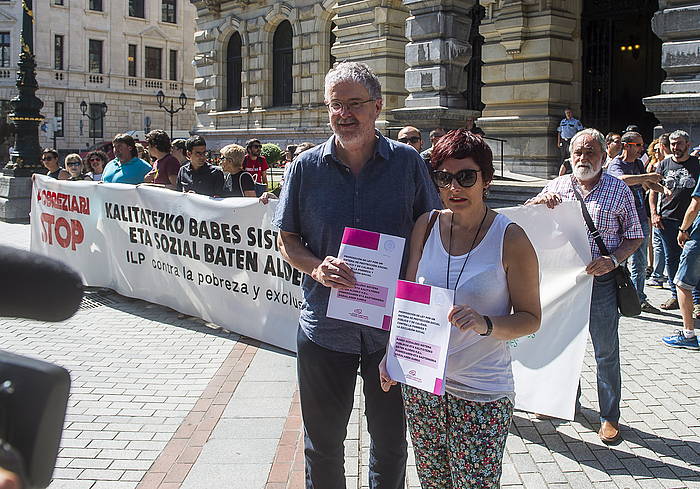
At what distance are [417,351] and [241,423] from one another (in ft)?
8.22

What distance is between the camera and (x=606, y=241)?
468 centimetres

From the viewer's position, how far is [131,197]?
8391mm

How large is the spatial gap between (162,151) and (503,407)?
271 inches

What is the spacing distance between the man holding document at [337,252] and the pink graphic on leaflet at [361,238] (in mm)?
70

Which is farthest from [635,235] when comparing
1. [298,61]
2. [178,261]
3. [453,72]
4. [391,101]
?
[298,61]

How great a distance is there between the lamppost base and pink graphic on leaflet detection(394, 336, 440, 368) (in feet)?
50.6

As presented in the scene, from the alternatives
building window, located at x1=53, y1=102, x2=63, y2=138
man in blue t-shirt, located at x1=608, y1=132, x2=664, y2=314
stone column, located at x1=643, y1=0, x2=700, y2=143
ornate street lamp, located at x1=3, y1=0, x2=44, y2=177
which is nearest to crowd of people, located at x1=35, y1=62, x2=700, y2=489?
man in blue t-shirt, located at x1=608, y1=132, x2=664, y2=314

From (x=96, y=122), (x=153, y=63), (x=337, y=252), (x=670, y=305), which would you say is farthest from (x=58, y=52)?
(x=337, y=252)

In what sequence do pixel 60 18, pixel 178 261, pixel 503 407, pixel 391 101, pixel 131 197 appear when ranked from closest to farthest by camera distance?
pixel 503 407 < pixel 178 261 < pixel 131 197 < pixel 391 101 < pixel 60 18

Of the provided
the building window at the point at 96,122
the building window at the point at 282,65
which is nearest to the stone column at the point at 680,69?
the building window at the point at 282,65

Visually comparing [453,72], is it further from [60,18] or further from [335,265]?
[60,18]

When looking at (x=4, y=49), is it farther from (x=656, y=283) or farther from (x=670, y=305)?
(x=670, y=305)

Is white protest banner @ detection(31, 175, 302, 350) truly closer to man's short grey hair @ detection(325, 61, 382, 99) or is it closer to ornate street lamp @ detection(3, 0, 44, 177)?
man's short grey hair @ detection(325, 61, 382, 99)

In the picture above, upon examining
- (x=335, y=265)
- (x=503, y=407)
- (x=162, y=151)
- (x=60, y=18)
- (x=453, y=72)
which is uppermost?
(x=60, y=18)
